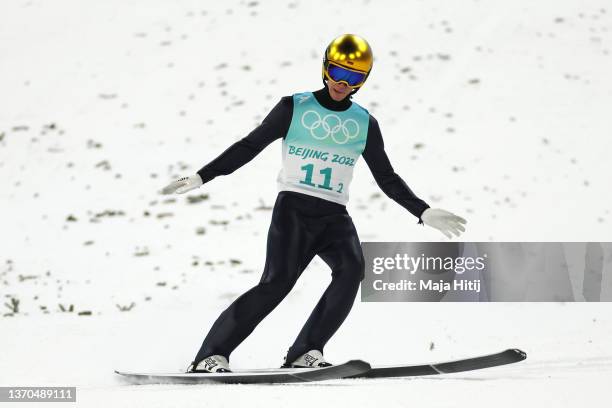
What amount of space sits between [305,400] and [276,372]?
2.26 ft

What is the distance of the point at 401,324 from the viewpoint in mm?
8250

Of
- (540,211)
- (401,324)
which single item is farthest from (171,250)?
(540,211)

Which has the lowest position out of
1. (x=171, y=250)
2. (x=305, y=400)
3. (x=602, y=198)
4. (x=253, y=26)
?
(x=305, y=400)

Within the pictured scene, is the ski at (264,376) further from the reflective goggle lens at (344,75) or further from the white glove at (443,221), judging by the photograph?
the reflective goggle lens at (344,75)

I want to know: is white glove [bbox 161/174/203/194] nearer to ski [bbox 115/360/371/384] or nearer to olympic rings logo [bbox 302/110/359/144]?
olympic rings logo [bbox 302/110/359/144]

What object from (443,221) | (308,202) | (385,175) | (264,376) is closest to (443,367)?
(443,221)

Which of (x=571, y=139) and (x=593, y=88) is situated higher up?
(x=593, y=88)

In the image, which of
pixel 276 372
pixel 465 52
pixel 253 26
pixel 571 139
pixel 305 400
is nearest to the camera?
pixel 305 400

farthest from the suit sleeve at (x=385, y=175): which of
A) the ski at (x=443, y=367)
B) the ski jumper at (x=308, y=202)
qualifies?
the ski at (x=443, y=367)

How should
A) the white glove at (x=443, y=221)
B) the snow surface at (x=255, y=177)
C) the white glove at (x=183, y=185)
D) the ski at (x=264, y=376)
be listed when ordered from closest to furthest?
the ski at (x=264, y=376) < the white glove at (x=183, y=185) < the white glove at (x=443, y=221) < the snow surface at (x=255, y=177)

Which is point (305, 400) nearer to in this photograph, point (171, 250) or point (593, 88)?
point (171, 250)

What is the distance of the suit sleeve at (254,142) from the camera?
5223 mm

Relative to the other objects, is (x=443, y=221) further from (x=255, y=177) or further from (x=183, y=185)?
(x=255, y=177)

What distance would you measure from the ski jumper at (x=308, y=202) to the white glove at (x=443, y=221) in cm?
51
